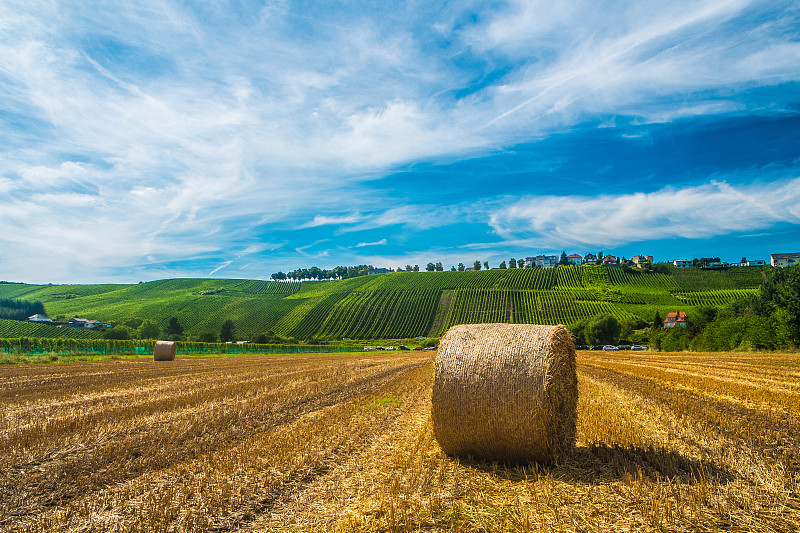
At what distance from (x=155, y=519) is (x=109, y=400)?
910cm

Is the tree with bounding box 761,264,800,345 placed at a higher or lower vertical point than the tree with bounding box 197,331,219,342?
higher

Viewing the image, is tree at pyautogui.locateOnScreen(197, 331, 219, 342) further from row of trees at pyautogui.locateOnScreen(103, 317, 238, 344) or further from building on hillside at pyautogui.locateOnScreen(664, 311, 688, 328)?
building on hillside at pyautogui.locateOnScreen(664, 311, 688, 328)

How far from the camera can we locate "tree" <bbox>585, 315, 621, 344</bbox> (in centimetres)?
7028

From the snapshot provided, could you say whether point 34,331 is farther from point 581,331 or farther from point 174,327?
point 581,331

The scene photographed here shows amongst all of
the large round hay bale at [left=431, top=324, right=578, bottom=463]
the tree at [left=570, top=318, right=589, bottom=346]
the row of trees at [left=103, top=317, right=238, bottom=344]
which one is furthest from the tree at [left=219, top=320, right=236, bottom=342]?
the large round hay bale at [left=431, top=324, right=578, bottom=463]

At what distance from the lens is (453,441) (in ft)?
23.0

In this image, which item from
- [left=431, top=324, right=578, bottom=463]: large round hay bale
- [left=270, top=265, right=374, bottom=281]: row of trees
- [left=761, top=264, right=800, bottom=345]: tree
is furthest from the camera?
[left=270, top=265, right=374, bottom=281]: row of trees

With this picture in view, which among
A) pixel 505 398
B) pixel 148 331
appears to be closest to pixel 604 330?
pixel 505 398

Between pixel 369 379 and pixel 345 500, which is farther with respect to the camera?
pixel 369 379

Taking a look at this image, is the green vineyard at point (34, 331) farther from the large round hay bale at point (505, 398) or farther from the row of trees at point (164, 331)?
the large round hay bale at point (505, 398)

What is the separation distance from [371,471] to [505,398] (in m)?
2.17

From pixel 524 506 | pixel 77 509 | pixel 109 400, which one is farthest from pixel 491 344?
pixel 109 400

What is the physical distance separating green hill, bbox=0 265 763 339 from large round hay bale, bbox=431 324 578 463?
7435 centimetres

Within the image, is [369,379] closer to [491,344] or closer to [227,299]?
[491,344]
